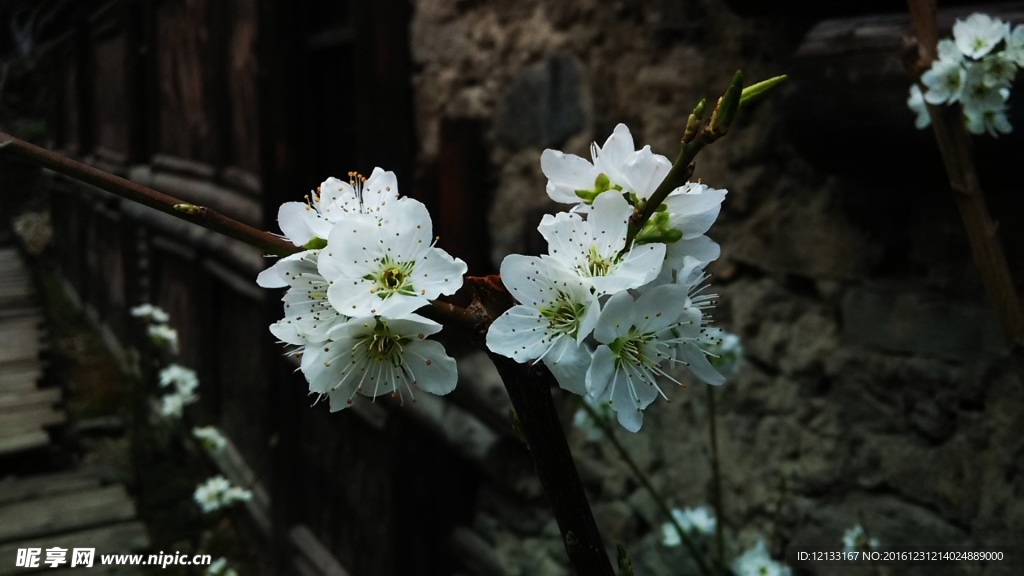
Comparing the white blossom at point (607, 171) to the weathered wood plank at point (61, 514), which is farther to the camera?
the weathered wood plank at point (61, 514)

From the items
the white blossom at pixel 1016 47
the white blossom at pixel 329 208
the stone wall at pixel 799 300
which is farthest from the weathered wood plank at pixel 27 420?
the white blossom at pixel 1016 47

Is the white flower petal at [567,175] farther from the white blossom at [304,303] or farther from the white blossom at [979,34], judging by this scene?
the white blossom at [979,34]

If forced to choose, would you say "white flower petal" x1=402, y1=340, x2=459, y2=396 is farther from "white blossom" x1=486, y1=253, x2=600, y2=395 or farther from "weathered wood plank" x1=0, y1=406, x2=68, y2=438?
"weathered wood plank" x1=0, y1=406, x2=68, y2=438

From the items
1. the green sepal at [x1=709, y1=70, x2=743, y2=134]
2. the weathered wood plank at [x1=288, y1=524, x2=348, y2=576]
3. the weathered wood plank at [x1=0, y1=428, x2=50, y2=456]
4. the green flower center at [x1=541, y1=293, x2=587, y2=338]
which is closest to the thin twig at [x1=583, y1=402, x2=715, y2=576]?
the green flower center at [x1=541, y1=293, x2=587, y2=338]

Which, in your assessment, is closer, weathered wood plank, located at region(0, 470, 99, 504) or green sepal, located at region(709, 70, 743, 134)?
green sepal, located at region(709, 70, 743, 134)

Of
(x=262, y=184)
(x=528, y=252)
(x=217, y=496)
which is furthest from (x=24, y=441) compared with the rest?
(x=262, y=184)

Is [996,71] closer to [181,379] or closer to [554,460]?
[554,460]

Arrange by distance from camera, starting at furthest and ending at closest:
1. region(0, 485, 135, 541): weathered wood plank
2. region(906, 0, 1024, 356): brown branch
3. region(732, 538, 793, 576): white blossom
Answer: region(0, 485, 135, 541): weathered wood plank
region(732, 538, 793, 576): white blossom
region(906, 0, 1024, 356): brown branch
